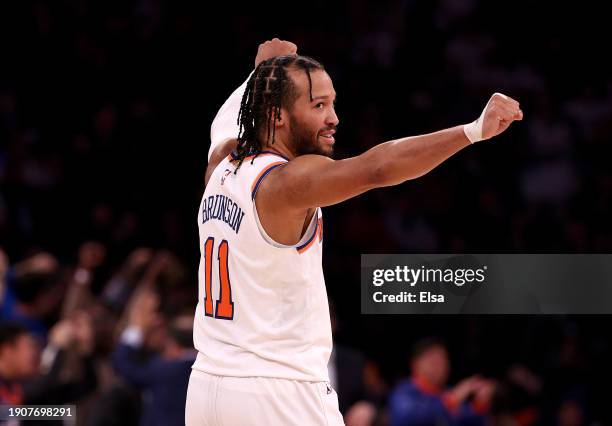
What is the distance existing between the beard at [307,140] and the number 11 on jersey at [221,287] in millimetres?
444

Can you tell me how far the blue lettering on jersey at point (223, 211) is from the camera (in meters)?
3.51

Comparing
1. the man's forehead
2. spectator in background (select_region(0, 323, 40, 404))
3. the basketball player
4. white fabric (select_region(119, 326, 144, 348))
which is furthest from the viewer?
white fabric (select_region(119, 326, 144, 348))

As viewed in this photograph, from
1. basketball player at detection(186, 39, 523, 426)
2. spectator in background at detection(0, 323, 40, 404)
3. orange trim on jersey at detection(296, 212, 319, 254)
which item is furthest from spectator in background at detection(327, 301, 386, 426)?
orange trim on jersey at detection(296, 212, 319, 254)

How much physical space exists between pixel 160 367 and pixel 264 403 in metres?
3.23

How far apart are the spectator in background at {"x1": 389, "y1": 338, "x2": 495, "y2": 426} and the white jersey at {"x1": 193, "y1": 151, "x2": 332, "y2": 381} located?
13.0 ft

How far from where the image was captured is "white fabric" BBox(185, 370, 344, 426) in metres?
3.39

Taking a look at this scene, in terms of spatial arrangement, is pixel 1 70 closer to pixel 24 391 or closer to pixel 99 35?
pixel 99 35

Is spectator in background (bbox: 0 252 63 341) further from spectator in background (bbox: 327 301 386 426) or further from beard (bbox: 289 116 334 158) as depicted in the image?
beard (bbox: 289 116 334 158)

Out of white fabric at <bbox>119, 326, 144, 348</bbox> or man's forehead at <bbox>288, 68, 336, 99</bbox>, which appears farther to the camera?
white fabric at <bbox>119, 326, 144, 348</bbox>

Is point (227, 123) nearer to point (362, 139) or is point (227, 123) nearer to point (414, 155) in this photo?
point (414, 155)

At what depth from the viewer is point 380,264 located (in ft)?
21.6

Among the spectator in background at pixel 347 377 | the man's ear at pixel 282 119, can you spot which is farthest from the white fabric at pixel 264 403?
the spectator in background at pixel 347 377

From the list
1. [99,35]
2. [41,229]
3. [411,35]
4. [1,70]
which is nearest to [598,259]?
[411,35]

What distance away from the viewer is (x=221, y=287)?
11.7 feet
